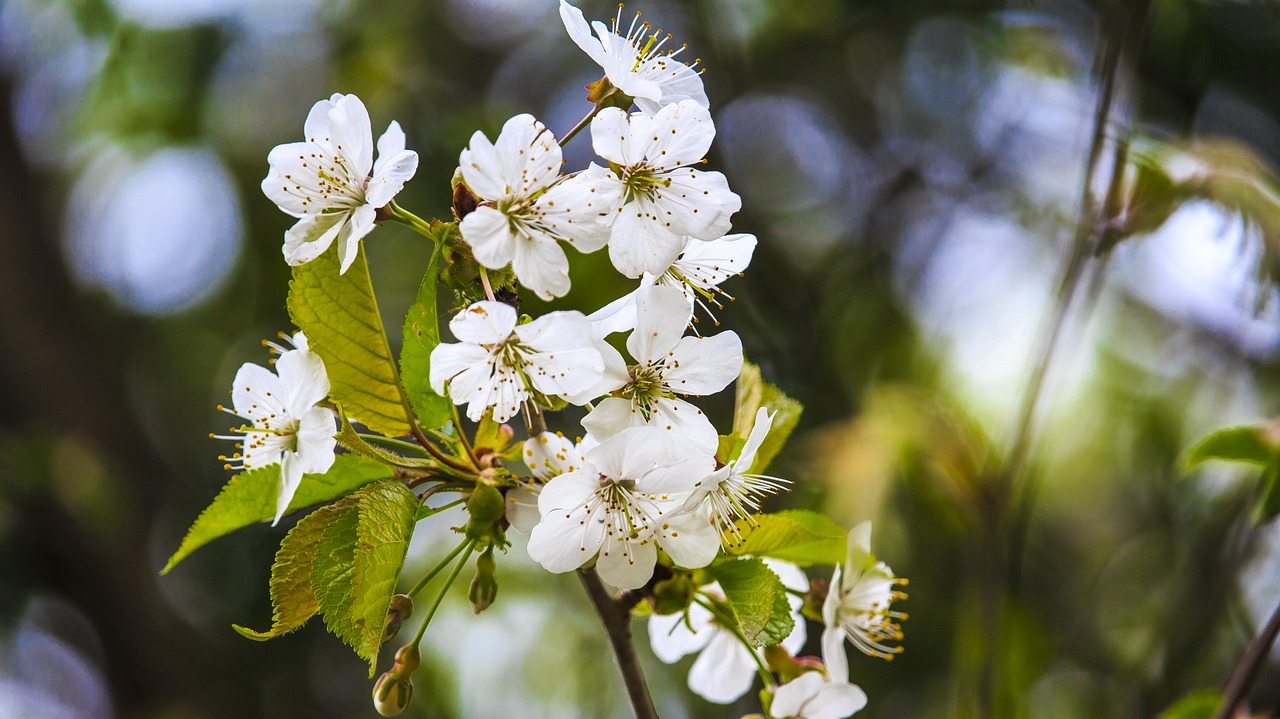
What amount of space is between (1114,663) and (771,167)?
2067mm

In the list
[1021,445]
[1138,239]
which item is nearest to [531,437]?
[1021,445]

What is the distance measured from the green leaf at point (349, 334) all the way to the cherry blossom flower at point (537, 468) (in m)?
0.11

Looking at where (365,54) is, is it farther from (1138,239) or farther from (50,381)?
(1138,239)

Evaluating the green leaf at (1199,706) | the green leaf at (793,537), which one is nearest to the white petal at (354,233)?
the green leaf at (793,537)

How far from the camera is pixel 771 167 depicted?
3564mm

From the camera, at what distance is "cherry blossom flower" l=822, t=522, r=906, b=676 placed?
0.88 m

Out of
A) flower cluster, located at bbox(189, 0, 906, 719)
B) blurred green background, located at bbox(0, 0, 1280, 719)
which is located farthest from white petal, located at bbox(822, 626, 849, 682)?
blurred green background, located at bbox(0, 0, 1280, 719)

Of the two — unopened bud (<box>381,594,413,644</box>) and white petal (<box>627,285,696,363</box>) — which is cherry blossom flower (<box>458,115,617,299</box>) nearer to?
white petal (<box>627,285,696,363</box>)

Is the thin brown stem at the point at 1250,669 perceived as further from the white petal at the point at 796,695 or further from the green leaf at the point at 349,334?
the green leaf at the point at 349,334

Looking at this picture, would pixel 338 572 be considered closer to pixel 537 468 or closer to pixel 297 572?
pixel 297 572

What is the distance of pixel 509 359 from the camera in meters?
0.72

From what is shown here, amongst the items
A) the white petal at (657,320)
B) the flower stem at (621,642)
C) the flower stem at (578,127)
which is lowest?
the flower stem at (621,642)

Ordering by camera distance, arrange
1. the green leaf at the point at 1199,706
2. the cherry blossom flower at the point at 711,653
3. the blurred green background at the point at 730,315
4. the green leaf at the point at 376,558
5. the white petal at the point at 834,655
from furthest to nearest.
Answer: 1. the blurred green background at the point at 730,315
2. the green leaf at the point at 1199,706
3. the cherry blossom flower at the point at 711,653
4. the white petal at the point at 834,655
5. the green leaf at the point at 376,558

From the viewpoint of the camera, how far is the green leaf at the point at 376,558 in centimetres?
66
